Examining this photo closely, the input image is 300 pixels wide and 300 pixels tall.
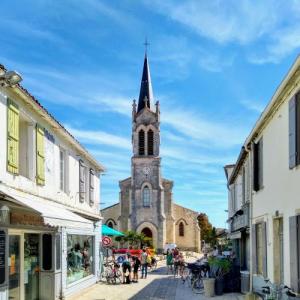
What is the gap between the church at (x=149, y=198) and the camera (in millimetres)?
68312

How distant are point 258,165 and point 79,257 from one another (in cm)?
815

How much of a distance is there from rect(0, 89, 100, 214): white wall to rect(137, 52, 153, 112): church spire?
153 feet

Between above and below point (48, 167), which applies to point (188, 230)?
below

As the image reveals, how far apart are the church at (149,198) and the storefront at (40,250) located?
45.0 m

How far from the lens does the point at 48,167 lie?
16953 mm

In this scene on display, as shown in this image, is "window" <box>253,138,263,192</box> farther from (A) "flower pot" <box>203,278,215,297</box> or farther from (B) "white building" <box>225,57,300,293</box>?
(A) "flower pot" <box>203,278,215,297</box>

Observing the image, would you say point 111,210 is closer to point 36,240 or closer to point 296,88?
point 36,240

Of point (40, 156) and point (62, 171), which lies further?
point (62, 171)

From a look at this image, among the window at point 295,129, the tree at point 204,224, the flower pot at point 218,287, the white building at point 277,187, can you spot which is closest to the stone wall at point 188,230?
the tree at point 204,224

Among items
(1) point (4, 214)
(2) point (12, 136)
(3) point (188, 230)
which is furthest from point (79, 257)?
(3) point (188, 230)

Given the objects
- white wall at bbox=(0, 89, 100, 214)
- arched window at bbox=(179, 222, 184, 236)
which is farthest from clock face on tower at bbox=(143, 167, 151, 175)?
white wall at bbox=(0, 89, 100, 214)

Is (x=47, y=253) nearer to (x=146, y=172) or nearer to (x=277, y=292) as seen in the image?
(x=277, y=292)

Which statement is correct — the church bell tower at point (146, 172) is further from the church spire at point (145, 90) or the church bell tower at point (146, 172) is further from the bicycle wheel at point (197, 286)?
the bicycle wheel at point (197, 286)

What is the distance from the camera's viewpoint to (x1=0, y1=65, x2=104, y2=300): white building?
12.5 metres
